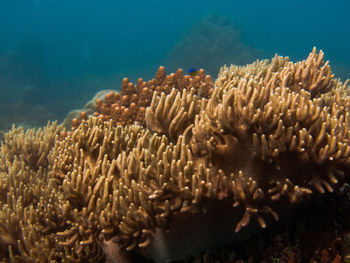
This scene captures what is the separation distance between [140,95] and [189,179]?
16.0 feet

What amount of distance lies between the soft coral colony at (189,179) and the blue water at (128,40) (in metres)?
21.3

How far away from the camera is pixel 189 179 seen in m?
2.57

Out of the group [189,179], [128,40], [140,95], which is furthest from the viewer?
[128,40]

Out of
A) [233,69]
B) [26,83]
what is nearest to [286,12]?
[26,83]

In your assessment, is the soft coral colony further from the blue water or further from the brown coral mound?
the blue water

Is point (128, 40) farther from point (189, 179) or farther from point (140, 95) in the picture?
point (189, 179)

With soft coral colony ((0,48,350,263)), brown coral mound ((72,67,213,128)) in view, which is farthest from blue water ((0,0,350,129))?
soft coral colony ((0,48,350,263))

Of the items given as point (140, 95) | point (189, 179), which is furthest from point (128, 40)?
point (189, 179)

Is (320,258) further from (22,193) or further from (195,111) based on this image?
(22,193)

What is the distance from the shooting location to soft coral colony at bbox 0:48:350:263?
2.49 m

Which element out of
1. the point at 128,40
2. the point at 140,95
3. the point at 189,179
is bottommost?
the point at 189,179

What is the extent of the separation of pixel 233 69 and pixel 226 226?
A: 4996 millimetres

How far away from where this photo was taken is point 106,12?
146 m

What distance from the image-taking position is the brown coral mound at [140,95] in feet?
20.5
